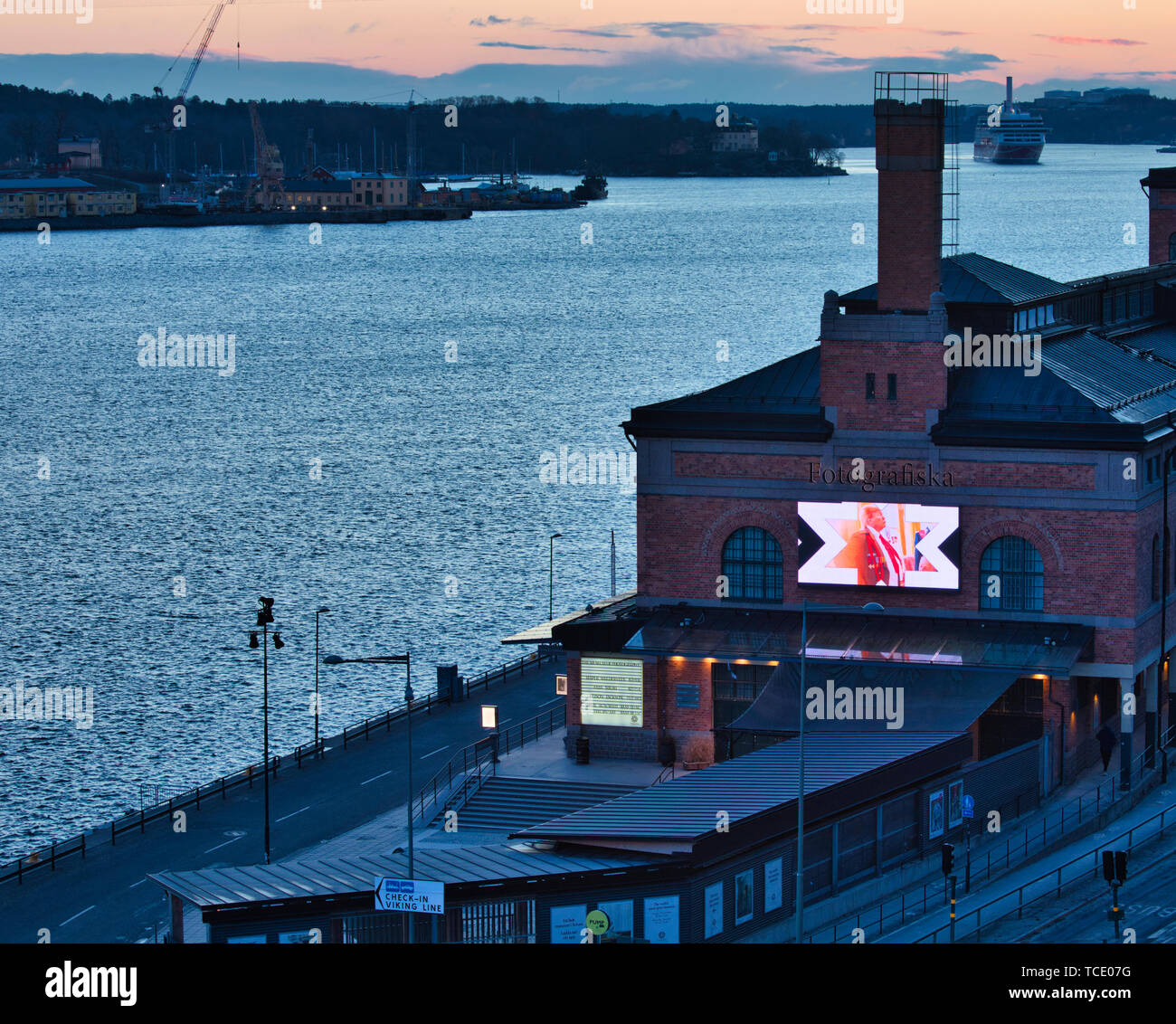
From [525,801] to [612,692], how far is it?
495 centimetres

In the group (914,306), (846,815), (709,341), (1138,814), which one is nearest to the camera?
(846,815)

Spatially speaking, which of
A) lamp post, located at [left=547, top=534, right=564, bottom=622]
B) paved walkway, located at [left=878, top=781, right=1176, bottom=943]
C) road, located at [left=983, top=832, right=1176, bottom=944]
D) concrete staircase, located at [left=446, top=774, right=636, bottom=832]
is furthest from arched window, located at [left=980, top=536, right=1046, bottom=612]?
lamp post, located at [left=547, top=534, right=564, bottom=622]

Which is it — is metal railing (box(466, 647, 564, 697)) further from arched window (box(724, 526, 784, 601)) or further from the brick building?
arched window (box(724, 526, 784, 601))

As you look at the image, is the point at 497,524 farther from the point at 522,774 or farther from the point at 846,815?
the point at 846,815

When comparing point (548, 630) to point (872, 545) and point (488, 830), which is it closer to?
point (872, 545)

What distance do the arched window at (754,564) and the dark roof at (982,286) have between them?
888 centimetres

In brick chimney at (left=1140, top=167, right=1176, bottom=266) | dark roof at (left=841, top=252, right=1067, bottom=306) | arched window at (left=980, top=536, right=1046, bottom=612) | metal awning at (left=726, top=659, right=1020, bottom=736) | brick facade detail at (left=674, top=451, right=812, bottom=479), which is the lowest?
metal awning at (left=726, top=659, right=1020, bottom=736)

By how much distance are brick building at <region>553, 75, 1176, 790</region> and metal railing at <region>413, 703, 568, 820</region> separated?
277 centimetres

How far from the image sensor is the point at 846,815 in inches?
1702

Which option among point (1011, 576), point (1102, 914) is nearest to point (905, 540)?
point (1011, 576)

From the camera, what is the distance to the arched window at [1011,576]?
52.2 metres

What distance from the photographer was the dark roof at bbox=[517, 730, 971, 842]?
39812 mm

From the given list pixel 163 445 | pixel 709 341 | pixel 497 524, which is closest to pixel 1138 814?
pixel 497 524

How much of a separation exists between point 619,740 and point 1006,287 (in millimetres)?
19285
